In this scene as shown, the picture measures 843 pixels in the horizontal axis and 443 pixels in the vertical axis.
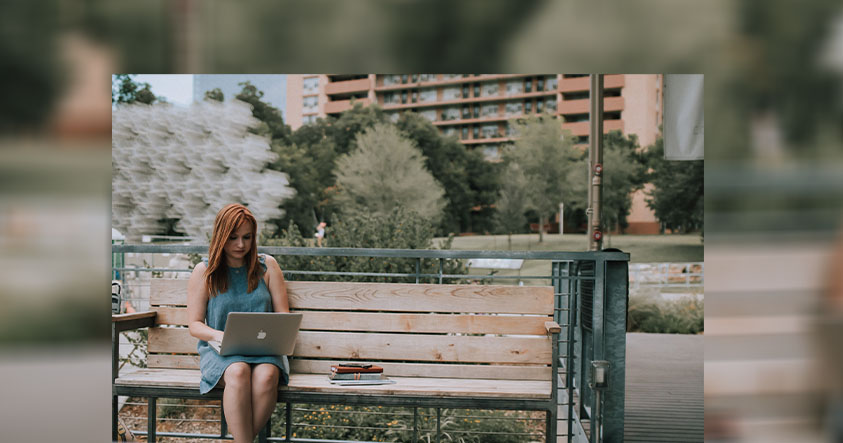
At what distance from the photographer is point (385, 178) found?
53.2ft

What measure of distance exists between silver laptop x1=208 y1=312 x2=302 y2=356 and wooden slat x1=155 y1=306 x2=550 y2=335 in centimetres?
37

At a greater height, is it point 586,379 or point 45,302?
point 45,302

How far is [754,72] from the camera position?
62.5 inches

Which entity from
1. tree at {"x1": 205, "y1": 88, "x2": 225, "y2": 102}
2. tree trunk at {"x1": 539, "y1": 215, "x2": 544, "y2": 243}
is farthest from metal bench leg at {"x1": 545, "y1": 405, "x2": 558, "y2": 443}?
tree trunk at {"x1": 539, "y1": 215, "x2": 544, "y2": 243}

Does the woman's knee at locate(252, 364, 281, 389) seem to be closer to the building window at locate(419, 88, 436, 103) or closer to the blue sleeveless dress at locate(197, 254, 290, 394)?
the blue sleeveless dress at locate(197, 254, 290, 394)

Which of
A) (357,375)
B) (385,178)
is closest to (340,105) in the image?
(385,178)

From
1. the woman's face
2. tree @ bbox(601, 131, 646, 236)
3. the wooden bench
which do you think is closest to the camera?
the woman's face

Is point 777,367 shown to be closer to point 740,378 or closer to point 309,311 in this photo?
point 740,378

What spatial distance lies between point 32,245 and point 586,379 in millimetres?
3030

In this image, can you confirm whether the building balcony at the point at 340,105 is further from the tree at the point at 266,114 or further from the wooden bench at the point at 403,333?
the wooden bench at the point at 403,333

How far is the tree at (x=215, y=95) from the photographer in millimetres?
14030

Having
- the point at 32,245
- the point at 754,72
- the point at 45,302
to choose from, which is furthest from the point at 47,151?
the point at 754,72

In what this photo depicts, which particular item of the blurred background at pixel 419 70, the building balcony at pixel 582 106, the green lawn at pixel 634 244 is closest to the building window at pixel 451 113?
the building balcony at pixel 582 106

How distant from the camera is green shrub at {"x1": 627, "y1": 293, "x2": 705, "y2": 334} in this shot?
11352 mm
